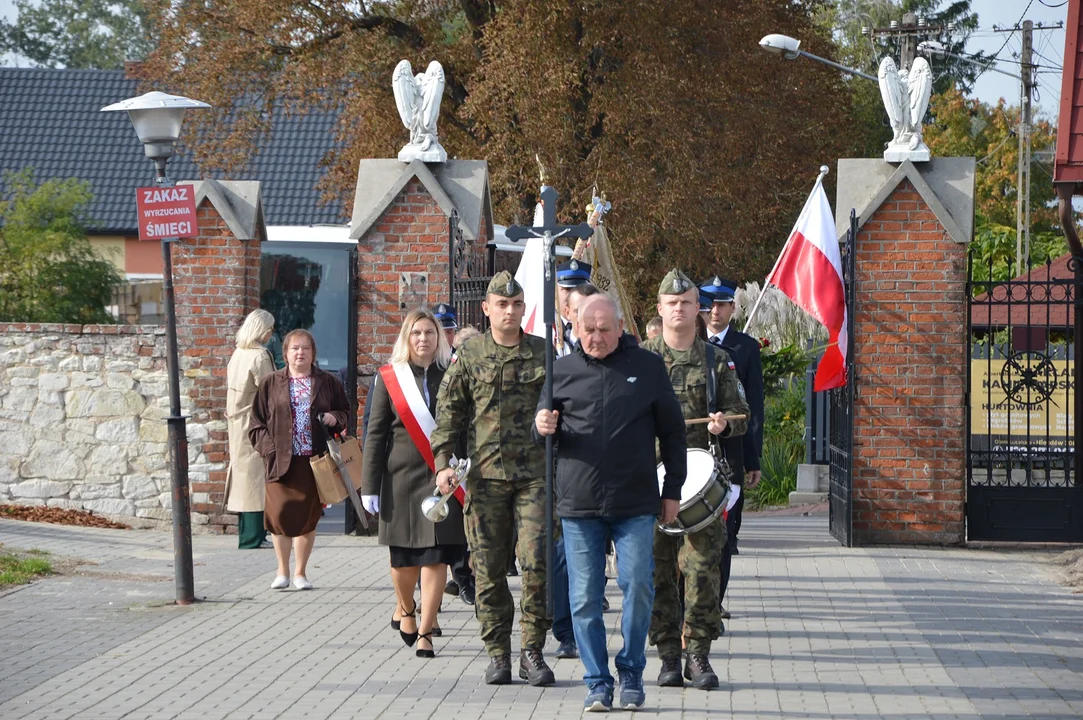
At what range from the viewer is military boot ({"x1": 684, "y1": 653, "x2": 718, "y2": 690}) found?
723 centimetres

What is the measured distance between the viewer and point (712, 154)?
2461 centimetres

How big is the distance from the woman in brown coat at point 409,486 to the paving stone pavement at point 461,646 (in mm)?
325

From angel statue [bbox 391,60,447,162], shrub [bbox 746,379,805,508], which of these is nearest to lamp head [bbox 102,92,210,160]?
angel statue [bbox 391,60,447,162]

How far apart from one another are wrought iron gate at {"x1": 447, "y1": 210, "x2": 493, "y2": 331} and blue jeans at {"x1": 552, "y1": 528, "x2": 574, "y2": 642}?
478 cm

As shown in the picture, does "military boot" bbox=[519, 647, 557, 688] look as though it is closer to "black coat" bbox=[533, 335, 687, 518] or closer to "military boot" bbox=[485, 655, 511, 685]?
"military boot" bbox=[485, 655, 511, 685]

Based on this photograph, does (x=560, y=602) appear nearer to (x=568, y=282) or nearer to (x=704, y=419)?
(x=704, y=419)

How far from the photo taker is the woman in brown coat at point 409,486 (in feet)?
26.8

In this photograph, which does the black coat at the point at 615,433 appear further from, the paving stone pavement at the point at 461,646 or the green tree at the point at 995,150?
the green tree at the point at 995,150

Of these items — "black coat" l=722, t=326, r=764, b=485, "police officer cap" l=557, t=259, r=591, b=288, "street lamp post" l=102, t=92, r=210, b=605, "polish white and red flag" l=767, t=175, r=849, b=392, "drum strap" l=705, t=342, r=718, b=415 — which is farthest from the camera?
"polish white and red flag" l=767, t=175, r=849, b=392

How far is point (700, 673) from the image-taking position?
726 cm

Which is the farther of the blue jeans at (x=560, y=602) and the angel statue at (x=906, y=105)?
the angel statue at (x=906, y=105)

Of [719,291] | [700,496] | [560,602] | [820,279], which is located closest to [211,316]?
[820,279]

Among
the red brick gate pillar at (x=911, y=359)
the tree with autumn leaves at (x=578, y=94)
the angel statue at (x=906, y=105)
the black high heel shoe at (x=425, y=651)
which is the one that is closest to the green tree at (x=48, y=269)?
the tree with autumn leaves at (x=578, y=94)

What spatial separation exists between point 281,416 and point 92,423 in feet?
12.3
